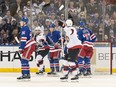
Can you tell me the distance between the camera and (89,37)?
16.1 meters

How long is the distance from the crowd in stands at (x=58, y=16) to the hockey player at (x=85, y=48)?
2071mm

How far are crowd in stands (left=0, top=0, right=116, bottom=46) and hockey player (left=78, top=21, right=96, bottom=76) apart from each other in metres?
2.07

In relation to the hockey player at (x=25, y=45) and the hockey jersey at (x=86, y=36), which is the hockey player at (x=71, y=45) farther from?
the hockey jersey at (x=86, y=36)

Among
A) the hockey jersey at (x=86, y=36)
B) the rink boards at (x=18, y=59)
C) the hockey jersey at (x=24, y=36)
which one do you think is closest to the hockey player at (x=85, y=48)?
the hockey jersey at (x=86, y=36)

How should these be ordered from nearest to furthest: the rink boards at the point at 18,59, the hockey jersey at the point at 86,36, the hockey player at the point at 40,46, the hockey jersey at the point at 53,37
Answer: the hockey jersey at the point at 86,36 < the hockey player at the point at 40,46 < the hockey jersey at the point at 53,37 < the rink boards at the point at 18,59

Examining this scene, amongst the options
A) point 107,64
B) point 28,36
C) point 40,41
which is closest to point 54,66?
point 40,41

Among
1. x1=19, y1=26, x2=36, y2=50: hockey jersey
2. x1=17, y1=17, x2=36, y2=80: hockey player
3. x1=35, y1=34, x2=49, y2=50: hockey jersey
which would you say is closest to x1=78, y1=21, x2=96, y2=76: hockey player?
x1=35, y1=34, x2=49, y2=50: hockey jersey

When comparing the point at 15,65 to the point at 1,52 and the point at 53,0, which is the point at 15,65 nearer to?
the point at 1,52

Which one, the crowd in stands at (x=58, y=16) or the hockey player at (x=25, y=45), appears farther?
the crowd in stands at (x=58, y=16)

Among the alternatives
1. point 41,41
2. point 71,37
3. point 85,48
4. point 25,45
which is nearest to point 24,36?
point 25,45

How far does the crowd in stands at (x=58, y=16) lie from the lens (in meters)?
18.3

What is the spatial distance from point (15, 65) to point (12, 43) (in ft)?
2.68

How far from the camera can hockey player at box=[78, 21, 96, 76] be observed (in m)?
15.9

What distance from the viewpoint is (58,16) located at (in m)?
18.5
